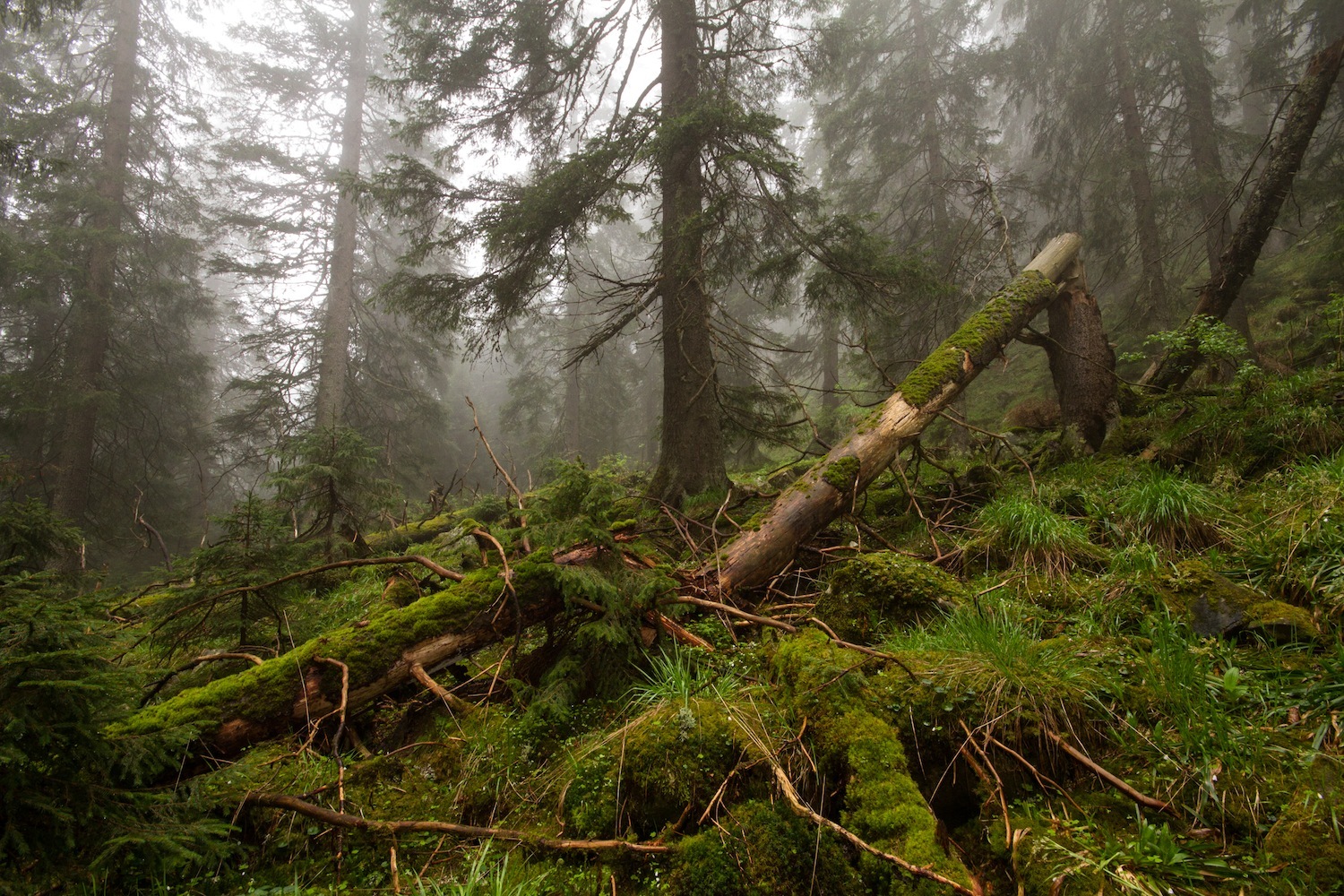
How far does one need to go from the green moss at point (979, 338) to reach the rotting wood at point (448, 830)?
4.44 metres

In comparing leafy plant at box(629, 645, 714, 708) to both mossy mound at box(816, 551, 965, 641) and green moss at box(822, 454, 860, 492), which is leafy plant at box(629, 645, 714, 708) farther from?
green moss at box(822, 454, 860, 492)

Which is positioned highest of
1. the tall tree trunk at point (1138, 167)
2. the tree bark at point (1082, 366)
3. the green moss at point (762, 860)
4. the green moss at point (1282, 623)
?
the tall tree trunk at point (1138, 167)

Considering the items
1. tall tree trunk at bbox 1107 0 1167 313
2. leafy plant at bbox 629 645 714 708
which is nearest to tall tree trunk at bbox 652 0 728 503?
leafy plant at bbox 629 645 714 708

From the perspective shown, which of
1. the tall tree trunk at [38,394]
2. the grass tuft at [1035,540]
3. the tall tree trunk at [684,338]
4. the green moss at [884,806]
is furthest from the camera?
the tall tree trunk at [38,394]

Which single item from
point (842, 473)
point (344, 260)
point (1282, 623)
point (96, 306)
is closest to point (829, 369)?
point (842, 473)

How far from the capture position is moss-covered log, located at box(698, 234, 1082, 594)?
4195 mm

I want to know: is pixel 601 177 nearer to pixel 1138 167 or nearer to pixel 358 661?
pixel 358 661

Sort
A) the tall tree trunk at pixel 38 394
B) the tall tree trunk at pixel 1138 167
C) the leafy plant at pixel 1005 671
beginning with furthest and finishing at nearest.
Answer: the tall tree trunk at pixel 38 394 → the tall tree trunk at pixel 1138 167 → the leafy plant at pixel 1005 671

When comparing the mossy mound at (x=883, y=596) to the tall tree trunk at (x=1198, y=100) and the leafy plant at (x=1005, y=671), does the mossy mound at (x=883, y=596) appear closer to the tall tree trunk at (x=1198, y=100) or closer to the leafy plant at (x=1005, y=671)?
the leafy plant at (x=1005, y=671)

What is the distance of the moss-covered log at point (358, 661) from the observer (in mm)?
2605

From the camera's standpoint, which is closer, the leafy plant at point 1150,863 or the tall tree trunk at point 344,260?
the leafy plant at point 1150,863

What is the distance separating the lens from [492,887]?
6.26 ft

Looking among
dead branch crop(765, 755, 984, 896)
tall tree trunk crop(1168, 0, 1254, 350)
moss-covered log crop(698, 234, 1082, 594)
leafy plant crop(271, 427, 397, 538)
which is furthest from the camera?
tall tree trunk crop(1168, 0, 1254, 350)

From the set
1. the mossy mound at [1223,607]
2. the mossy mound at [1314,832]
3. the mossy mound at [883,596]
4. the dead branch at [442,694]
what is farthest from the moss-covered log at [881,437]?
the mossy mound at [1314,832]
